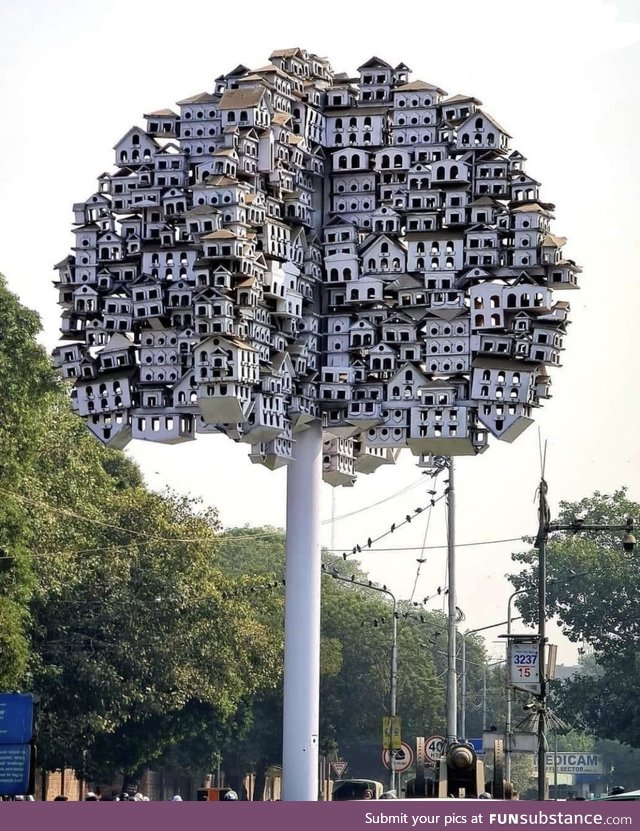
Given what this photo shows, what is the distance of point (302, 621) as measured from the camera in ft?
84.2

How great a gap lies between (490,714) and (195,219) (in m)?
82.9

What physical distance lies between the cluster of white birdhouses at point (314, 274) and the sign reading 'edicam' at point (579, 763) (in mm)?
93468

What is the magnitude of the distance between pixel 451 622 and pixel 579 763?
267ft

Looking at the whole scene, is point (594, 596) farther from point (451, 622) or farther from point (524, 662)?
point (524, 662)

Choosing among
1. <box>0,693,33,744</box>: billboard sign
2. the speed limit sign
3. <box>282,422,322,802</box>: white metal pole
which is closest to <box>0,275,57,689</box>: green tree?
the speed limit sign

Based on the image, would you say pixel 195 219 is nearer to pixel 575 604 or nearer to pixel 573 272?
pixel 573 272

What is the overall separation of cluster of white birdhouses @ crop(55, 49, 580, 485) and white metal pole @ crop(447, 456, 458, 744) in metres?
15.4

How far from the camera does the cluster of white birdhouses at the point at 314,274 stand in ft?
81.8

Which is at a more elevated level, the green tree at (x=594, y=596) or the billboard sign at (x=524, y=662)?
the green tree at (x=594, y=596)

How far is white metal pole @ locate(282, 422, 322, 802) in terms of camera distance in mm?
25422

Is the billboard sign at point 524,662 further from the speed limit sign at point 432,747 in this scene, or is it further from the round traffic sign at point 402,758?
the round traffic sign at point 402,758

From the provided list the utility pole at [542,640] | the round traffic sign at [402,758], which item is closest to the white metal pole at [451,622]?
the round traffic sign at [402,758]
